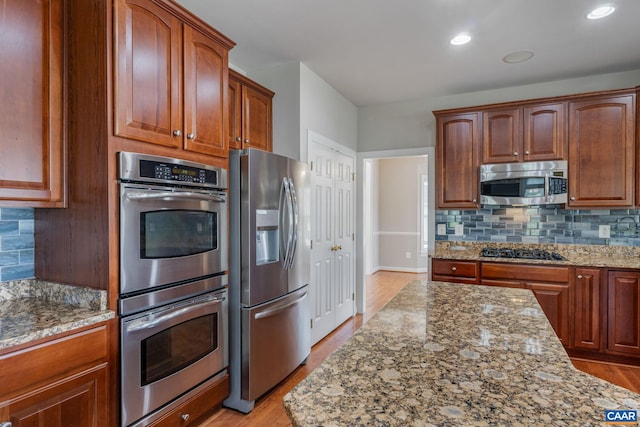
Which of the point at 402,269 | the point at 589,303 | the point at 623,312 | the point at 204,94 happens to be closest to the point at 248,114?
the point at 204,94

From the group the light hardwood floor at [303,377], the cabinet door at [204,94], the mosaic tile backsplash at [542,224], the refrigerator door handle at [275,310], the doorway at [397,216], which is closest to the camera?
the cabinet door at [204,94]

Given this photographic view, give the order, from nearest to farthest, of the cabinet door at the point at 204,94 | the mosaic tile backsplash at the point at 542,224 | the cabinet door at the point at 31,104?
1. the cabinet door at the point at 31,104
2. the cabinet door at the point at 204,94
3. the mosaic tile backsplash at the point at 542,224

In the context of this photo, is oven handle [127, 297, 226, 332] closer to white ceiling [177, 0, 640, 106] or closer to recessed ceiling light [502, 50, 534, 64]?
white ceiling [177, 0, 640, 106]

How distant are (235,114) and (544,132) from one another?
2.84 m

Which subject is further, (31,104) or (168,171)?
(168,171)

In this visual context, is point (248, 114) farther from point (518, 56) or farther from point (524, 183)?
point (524, 183)

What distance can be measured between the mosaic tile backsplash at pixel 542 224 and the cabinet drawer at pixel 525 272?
0.65 meters

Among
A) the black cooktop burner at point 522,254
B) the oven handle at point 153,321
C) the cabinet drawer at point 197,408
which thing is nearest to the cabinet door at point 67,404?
the oven handle at point 153,321

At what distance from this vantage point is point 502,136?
3469 millimetres

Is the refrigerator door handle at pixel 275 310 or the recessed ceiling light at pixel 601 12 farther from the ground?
the recessed ceiling light at pixel 601 12

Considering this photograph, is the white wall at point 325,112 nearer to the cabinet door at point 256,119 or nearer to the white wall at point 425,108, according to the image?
the white wall at point 425,108

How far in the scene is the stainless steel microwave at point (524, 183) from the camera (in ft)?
10.8

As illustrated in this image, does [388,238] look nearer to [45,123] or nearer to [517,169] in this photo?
[517,169]

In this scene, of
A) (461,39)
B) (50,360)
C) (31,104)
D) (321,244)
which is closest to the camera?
(50,360)
